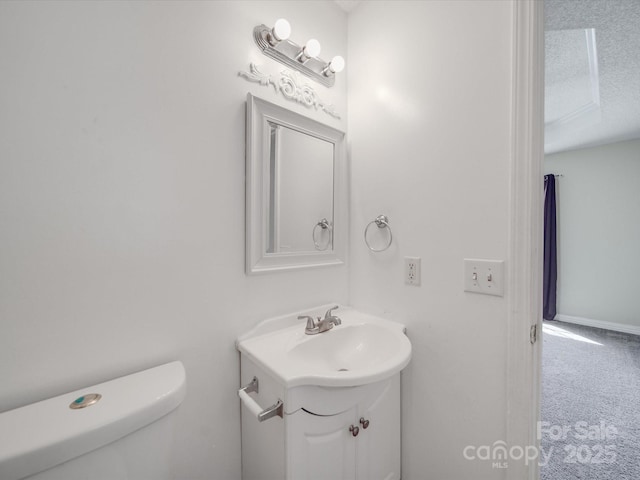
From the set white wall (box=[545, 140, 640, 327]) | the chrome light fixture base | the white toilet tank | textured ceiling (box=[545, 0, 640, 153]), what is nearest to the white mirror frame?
the chrome light fixture base

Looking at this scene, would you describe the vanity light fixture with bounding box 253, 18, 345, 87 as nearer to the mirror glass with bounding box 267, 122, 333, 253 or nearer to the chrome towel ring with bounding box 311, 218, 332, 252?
the mirror glass with bounding box 267, 122, 333, 253

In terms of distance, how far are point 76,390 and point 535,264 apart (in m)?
1.39

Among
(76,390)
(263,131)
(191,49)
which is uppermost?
(191,49)

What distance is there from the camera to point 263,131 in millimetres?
1070

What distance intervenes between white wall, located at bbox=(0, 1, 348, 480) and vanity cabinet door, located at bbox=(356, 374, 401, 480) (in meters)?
0.48

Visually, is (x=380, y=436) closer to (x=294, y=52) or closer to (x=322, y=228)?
(x=322, y=228)

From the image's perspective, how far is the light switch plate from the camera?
3.01 feet

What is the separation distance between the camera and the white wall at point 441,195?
3.07 ft

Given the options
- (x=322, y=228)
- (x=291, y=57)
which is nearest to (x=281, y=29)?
(x=291, y=57)

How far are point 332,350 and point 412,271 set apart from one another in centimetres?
48

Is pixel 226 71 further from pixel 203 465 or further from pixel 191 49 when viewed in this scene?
pixel 203 465

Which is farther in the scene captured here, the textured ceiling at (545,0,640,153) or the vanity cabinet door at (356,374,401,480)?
the textured ceiling at (545,0,640,153)

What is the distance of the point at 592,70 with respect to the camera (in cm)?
190

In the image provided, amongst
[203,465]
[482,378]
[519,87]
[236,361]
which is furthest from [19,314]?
[519,87]
